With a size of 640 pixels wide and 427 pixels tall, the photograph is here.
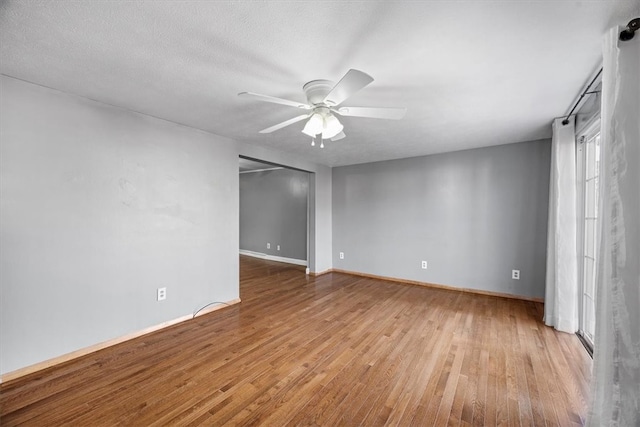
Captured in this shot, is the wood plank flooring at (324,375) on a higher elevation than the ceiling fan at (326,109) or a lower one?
lower

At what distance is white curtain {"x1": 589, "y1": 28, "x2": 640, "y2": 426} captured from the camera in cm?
115

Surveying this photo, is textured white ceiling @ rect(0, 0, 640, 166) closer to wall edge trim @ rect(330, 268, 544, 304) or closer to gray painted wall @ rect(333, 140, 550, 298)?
gray painted wall @ rect(333, 140, 550, 298)

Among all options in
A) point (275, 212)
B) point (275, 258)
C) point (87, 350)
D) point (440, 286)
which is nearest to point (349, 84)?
point (87, 350)

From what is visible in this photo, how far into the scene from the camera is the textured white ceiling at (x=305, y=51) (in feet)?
4.23

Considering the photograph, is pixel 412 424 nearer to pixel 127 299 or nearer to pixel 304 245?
pixel 127 299

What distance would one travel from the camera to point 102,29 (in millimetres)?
1417

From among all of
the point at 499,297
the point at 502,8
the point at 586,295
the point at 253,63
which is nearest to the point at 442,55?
the point at 502,8

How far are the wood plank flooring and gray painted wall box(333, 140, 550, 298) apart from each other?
91 centimetres

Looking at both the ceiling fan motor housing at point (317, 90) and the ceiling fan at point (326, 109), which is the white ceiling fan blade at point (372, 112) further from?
the ceiling fan motor housing at point (317, 90)

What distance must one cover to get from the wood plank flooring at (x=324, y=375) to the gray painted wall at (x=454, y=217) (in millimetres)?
914

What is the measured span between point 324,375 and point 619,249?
189 centimetres

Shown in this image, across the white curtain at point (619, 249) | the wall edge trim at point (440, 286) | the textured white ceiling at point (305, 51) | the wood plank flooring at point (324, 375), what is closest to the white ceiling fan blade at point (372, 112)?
the textured white ceiling at point (305, 51)

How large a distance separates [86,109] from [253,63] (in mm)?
1723

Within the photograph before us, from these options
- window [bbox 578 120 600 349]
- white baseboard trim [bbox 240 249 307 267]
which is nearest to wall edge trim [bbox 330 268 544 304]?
white baseboard trim [bbox 240 249 307 267]
